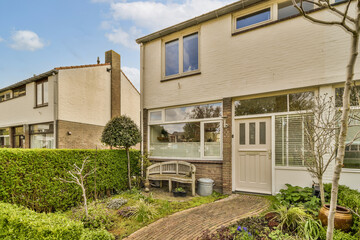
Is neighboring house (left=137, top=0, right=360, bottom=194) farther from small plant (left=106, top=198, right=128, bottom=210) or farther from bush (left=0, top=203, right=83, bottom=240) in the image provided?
bush (left=0, top=203, right=83, bottom=240)

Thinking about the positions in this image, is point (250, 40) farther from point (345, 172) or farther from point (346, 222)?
point (346, 222)

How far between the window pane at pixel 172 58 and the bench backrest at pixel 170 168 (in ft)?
12.1

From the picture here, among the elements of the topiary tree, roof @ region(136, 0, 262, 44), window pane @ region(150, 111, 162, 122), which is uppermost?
roof @ region(136, 0, 262, 44)

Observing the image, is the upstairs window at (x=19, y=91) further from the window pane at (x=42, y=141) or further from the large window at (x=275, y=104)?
the large window at (x=275, y=104)

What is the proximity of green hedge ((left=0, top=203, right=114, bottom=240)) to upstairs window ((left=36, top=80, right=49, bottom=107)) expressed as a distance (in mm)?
10237

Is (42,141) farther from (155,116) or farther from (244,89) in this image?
(244,89)

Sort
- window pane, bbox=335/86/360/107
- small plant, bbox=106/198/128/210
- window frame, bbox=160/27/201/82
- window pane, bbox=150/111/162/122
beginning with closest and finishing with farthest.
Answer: window pane, bbox=335/86/360/107 < small plant, bbox=106/198/128/210 < window frame, bbox=160/27/201/82 < window pane, bbox=150/111/162/122

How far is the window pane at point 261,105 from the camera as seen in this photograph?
219 inches

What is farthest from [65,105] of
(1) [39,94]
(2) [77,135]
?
(1) [39,94]

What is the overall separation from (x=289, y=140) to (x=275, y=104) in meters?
1.15

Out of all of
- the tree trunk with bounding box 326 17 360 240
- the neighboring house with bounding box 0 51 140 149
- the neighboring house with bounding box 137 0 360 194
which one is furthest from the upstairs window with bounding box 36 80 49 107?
the tree trunk with bounding box 326 17 360 240

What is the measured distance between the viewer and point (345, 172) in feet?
15.6

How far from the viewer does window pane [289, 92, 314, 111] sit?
5203 millimetres

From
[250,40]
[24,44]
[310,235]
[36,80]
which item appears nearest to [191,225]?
[310,235]
